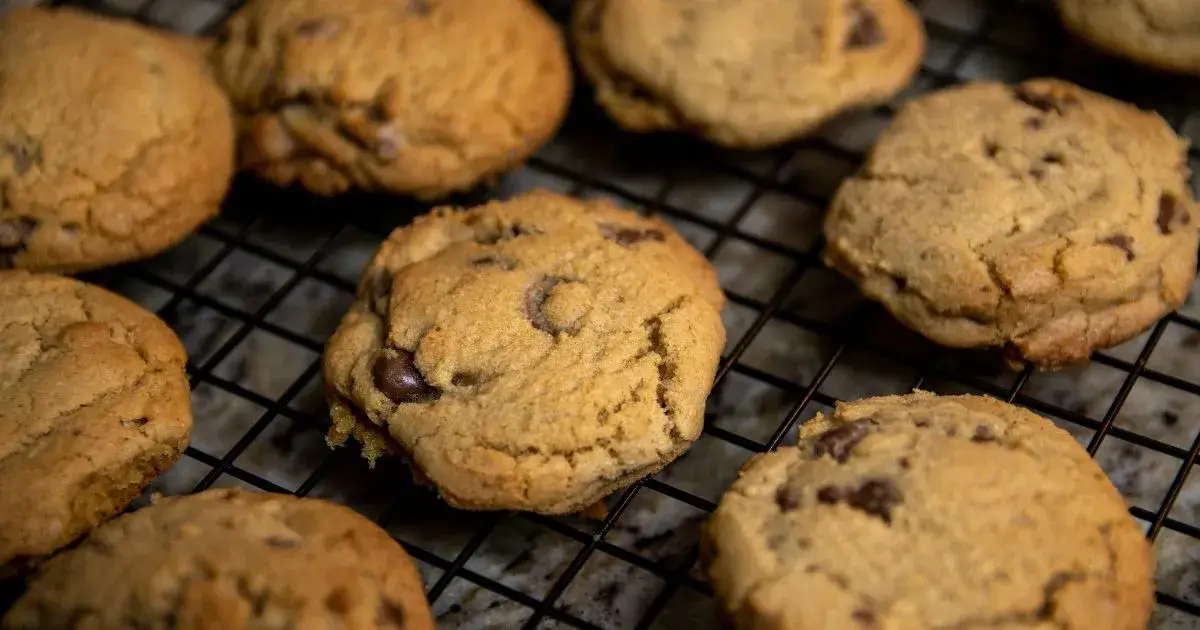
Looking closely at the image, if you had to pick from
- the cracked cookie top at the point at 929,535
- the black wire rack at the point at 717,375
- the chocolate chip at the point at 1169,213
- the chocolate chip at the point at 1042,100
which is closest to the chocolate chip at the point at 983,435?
the cracked cookie top at the point at 929,535

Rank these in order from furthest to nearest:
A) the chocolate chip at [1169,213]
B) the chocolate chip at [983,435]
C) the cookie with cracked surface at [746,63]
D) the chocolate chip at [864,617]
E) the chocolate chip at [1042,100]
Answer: the cookie with cracked surface at [746,63] → the chocolate chip at [1042,100] → the chocolate chip at [1169,213] → the chocolate chip at [983,435] → the chocolate chip at [864,617]

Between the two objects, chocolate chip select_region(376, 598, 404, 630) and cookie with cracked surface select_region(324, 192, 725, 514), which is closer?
chocolate chip select_region(376, 598, 404, 630)

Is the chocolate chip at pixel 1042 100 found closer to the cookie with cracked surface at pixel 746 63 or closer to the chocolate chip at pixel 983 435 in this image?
the cookie with cracked surface at pixel 746 63

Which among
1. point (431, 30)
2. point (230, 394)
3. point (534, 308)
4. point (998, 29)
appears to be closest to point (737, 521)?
point (534, 308)

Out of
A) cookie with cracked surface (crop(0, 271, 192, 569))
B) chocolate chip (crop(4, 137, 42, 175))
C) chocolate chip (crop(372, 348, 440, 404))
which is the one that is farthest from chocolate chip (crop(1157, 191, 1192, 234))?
chocolate chip (crop(4, 137, 42, 175))

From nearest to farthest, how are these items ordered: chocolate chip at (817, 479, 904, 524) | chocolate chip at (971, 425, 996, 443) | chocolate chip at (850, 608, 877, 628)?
chocolate chip at (850, 608, 877, 628) → chocolate chip at (817, 479, 904, 524) → chocolate chip at (971, 425, 996, 443)

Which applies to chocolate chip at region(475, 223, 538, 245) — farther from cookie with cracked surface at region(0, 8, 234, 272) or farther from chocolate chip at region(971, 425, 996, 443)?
chocolate chip at region(971, 425, 996, 443)
